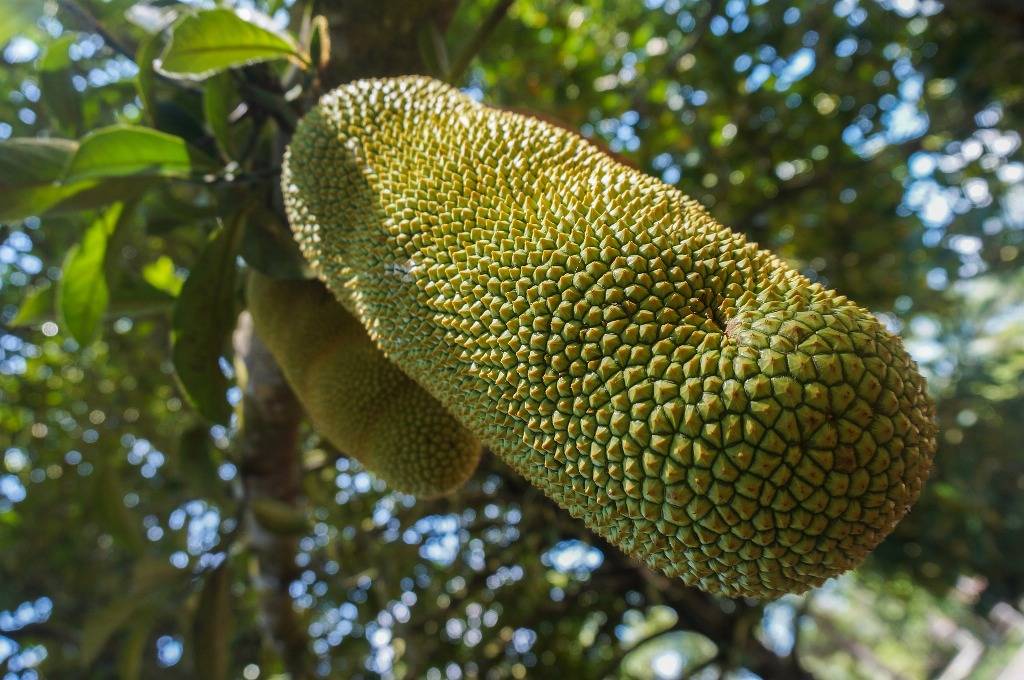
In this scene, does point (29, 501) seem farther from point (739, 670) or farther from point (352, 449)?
point (739, 670)

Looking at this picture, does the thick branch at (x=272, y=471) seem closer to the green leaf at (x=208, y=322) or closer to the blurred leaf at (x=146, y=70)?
the green leaf at (x=208, y=322)

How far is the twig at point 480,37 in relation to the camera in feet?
3.98

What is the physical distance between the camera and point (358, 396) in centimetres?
105

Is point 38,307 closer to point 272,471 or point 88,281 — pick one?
point 88,281

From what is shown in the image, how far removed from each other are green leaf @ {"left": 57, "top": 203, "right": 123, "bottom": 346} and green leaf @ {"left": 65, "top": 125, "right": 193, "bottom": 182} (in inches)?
7.7

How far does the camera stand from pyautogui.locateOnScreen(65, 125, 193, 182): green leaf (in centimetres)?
100

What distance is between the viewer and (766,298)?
0.64m

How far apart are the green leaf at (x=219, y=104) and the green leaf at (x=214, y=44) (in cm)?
4

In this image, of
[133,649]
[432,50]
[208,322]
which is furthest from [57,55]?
[133,649]

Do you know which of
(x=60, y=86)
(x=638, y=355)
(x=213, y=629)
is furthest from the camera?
(x=213, y=629)

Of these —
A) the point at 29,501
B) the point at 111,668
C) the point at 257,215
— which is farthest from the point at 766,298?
the point at 111,668

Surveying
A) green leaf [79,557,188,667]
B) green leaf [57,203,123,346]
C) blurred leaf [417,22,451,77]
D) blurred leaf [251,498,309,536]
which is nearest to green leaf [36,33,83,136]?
green leaf [57,203,123,346]

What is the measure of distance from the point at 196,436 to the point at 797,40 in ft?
6.81

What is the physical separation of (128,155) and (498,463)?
4.68 ft
